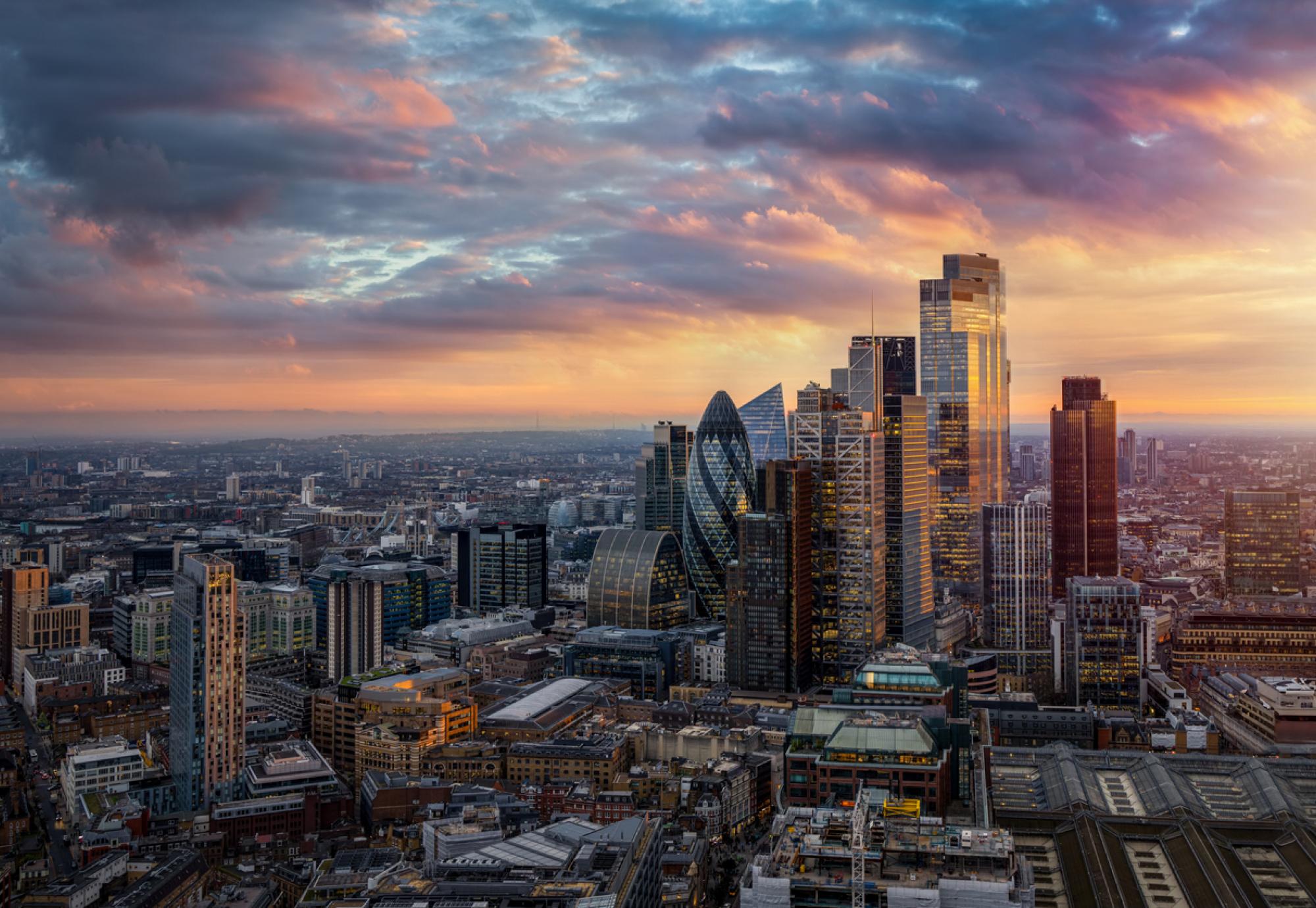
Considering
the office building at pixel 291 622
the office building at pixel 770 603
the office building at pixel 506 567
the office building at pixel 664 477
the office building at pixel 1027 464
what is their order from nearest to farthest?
the office building at pixel 770 603
the office building at pixel 291 622
the office building at pixel 506 567
the office building at pixel 664 477
the office building at pixel 1027 464

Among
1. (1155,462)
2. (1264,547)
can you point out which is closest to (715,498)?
(1264,547)

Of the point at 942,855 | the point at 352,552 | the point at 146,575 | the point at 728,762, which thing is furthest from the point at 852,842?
the point at 352,552

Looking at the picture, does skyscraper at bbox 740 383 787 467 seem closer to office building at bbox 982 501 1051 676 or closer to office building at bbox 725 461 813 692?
office building at bbox 982 501 1051 676

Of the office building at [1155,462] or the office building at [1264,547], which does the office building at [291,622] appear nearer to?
the office building at [1264,547]

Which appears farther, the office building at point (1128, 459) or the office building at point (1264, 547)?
the office building at point (1128, 459)

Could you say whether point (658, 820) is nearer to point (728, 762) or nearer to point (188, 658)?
point (728, 762)

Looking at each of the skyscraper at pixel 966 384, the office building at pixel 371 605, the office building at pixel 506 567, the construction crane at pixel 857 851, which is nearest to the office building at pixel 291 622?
the office building at pixel 371 605

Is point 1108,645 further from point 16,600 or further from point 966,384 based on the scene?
point 16,600

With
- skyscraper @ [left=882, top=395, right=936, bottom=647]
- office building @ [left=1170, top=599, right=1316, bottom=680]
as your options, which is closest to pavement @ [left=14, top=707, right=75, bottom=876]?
skyscraper @ [left=882, top=395, right=936, bottom=647]
